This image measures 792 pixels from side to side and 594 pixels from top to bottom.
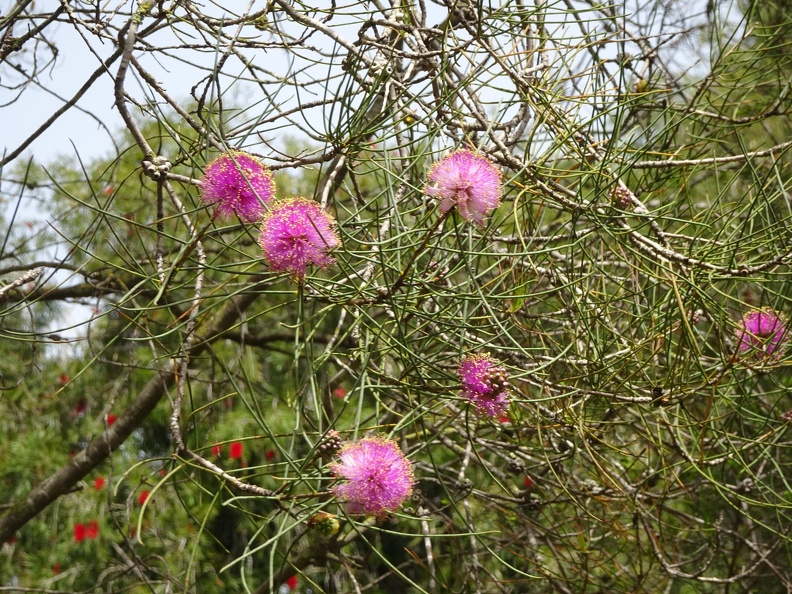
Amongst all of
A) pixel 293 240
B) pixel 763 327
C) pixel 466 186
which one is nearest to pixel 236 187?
pixel 293 240

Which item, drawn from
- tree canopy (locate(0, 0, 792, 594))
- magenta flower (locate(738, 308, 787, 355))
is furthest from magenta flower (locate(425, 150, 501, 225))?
magenta flower (locate(738, 308, 787, 355))

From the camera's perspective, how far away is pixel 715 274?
0.74m

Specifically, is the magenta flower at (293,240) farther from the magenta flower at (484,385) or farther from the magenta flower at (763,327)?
the magenta flower at (763,327)

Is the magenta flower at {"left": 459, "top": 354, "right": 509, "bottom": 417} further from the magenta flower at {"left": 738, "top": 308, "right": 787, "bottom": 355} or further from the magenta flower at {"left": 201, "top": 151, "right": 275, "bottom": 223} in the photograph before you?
the magenta flower at {"left": 738, "top": 308, "right": 787, "bottom": 355}

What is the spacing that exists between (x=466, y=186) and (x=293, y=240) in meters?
0.14

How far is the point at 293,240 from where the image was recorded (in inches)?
22.5

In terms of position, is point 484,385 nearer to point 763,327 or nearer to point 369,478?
point 369,478

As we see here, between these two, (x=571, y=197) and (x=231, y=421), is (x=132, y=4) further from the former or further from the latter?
(x=231, y=421)

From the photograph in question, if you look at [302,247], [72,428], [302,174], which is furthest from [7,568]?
[302,247]

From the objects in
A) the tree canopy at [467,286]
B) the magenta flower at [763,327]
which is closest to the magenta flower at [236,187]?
the tree canopy at [467,286]

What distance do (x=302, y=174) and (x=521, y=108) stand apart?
2372 mm

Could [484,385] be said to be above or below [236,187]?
below

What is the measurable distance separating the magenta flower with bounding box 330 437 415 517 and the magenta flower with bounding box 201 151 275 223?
0.20 meters

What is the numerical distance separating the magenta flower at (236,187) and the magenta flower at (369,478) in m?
0.20
